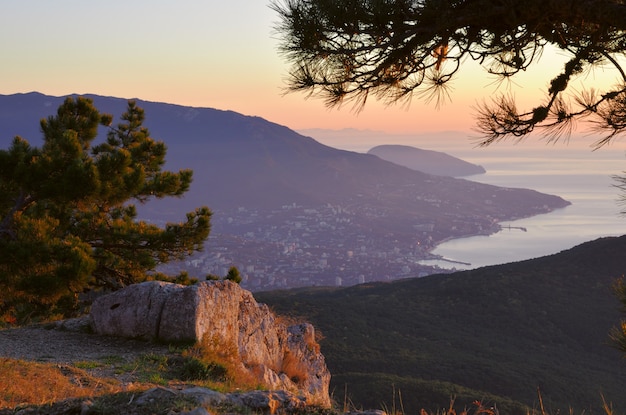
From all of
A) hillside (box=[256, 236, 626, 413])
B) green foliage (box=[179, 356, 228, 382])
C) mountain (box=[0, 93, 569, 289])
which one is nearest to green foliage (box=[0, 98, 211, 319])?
green foliage (box=[179, 356, 228, 382])

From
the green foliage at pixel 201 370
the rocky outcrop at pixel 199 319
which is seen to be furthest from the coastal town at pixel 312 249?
the green foliage at pixel 201 370

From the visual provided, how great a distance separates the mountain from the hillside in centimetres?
3157

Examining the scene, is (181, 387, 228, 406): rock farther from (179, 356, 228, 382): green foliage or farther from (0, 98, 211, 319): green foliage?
(0, 98, 211, 319): green foliage

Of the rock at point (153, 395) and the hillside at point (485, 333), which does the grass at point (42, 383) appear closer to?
the rock at point (153, 395)

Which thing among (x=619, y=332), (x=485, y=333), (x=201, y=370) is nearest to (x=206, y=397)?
(x=201, y=370)

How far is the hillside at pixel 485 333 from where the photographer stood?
24.1m

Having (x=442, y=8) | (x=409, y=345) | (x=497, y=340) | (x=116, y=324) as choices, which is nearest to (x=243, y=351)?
(x=116, y=324)

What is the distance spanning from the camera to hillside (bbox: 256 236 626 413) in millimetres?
24109

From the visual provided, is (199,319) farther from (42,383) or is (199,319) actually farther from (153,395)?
(153,395)

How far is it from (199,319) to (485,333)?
3017cm

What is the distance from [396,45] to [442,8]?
2.08ft

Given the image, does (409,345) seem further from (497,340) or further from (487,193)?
(487,193)

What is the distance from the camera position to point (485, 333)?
35.8 meters

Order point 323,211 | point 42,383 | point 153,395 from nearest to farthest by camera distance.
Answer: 1. point 153,395
2. point 42,383
3. point 323,211
